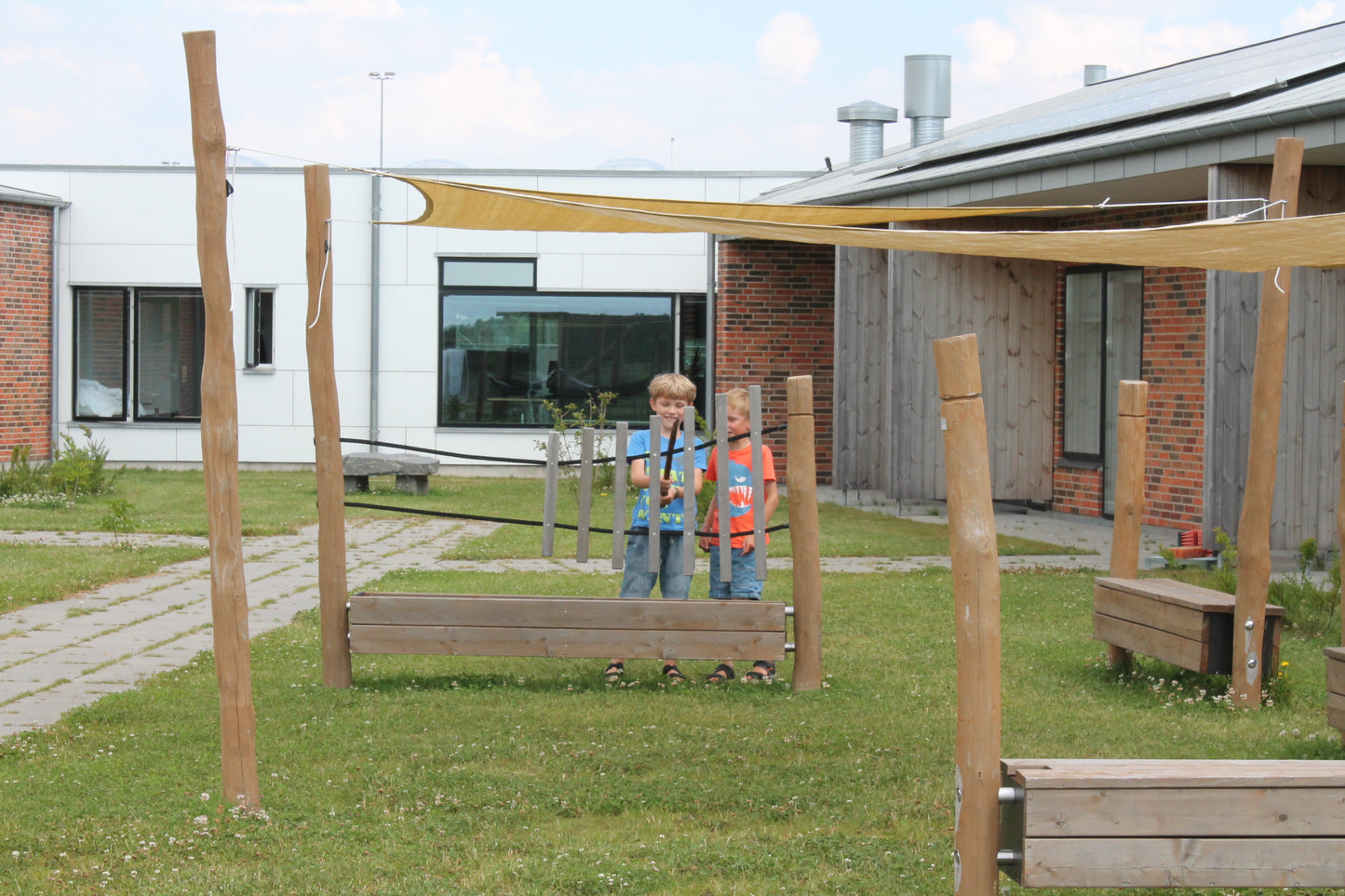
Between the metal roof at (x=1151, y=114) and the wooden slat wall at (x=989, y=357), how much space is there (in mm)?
1094

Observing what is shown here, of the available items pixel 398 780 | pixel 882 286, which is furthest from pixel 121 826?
pixel 882 286

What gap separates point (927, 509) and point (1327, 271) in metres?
5.52

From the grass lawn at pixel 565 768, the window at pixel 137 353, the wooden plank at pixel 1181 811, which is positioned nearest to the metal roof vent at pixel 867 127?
the window at pixel 137 353

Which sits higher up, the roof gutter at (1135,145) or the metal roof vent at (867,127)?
the metal roof vent at (867,127)

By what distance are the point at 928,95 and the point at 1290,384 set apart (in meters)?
9.52

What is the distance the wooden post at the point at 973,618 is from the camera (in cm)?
350

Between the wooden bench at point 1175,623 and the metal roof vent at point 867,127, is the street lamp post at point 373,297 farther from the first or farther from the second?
the wooden bench at point 1175,623

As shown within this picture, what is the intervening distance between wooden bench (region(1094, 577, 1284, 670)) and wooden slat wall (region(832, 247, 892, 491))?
947cm

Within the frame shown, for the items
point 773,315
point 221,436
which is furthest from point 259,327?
point 221,436

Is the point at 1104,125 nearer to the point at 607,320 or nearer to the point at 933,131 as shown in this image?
the point at 933,131

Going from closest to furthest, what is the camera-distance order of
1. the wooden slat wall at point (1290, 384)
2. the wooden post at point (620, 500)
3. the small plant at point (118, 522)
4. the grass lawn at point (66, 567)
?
the wooden post at point (620, 500)
the grass lawn at point (66, 567)
the wooden slat wall at point (1290, 384)
the small plant at point (118, 522)

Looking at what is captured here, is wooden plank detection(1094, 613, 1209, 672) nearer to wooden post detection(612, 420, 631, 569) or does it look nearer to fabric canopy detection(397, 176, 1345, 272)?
fabric canopy detection(397, 176, 1345, 272)

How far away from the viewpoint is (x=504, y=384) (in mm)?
20078

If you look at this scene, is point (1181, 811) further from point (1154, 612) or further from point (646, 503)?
point (646, 503)
